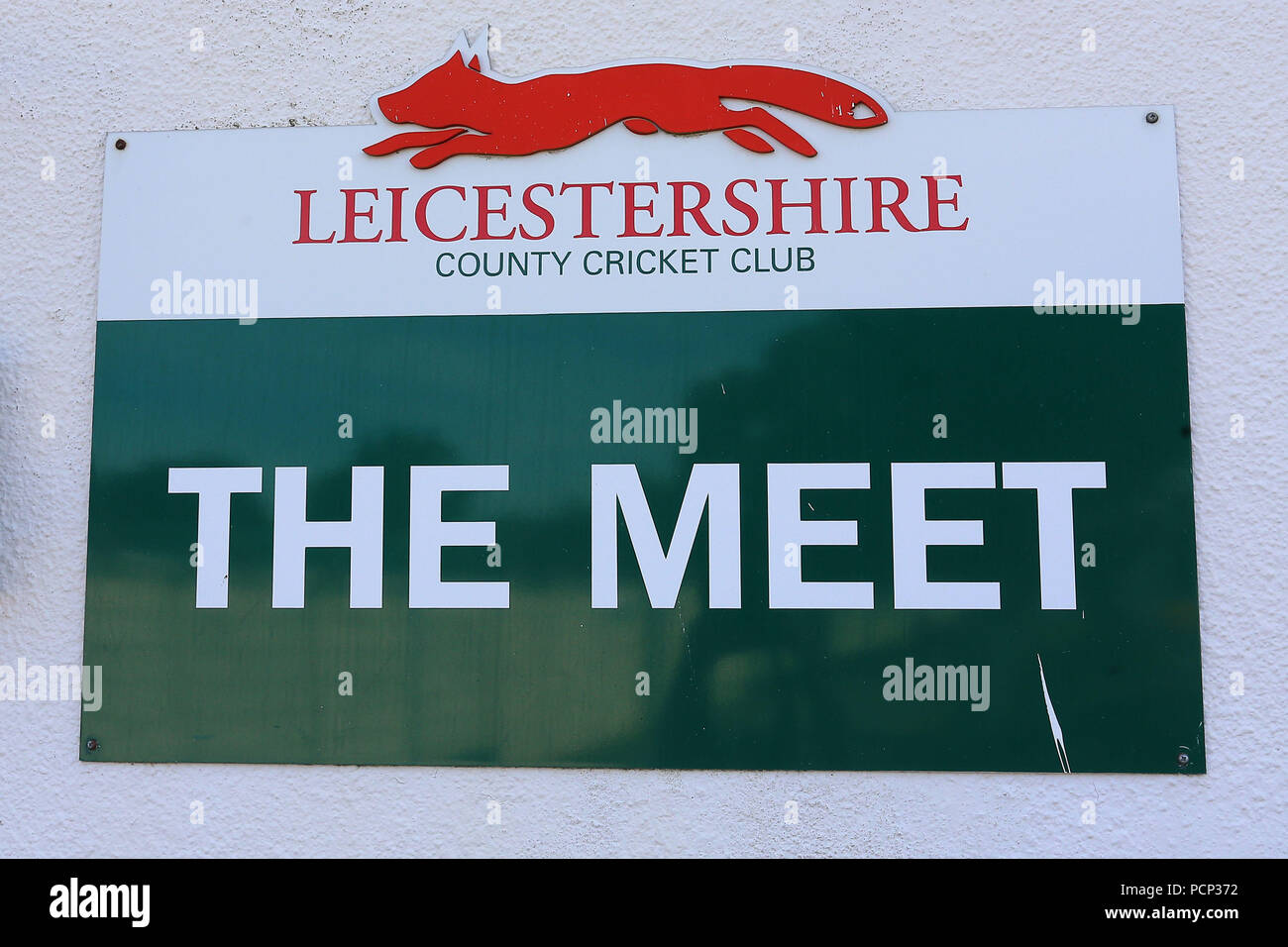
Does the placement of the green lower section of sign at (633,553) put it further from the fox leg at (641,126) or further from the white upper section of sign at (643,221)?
the fox leg at (641,126)

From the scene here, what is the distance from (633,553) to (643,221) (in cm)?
96

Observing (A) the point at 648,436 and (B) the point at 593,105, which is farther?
(B) the point at 593,105

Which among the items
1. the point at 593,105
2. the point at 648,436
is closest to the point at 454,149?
the point at 593,105

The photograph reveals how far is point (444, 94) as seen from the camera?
2580 mm

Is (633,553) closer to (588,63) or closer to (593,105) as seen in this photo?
(593,105)

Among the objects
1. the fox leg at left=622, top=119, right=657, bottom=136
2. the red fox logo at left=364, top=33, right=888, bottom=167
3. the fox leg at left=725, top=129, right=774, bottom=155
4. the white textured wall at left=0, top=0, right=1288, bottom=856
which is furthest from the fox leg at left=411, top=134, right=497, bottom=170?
the fox leg at left=725, top=129, right=774, bottom=155

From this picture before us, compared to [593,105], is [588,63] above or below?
above

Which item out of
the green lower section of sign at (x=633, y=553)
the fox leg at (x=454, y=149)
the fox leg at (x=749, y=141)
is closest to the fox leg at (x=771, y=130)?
the fox leg at (x=749, y=141)

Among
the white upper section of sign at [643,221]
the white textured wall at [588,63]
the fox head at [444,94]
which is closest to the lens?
the white textured wall at [588,63]

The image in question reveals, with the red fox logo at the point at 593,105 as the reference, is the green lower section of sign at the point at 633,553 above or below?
below

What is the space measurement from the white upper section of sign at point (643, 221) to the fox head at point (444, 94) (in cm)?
9

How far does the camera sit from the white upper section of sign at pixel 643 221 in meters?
2.47
